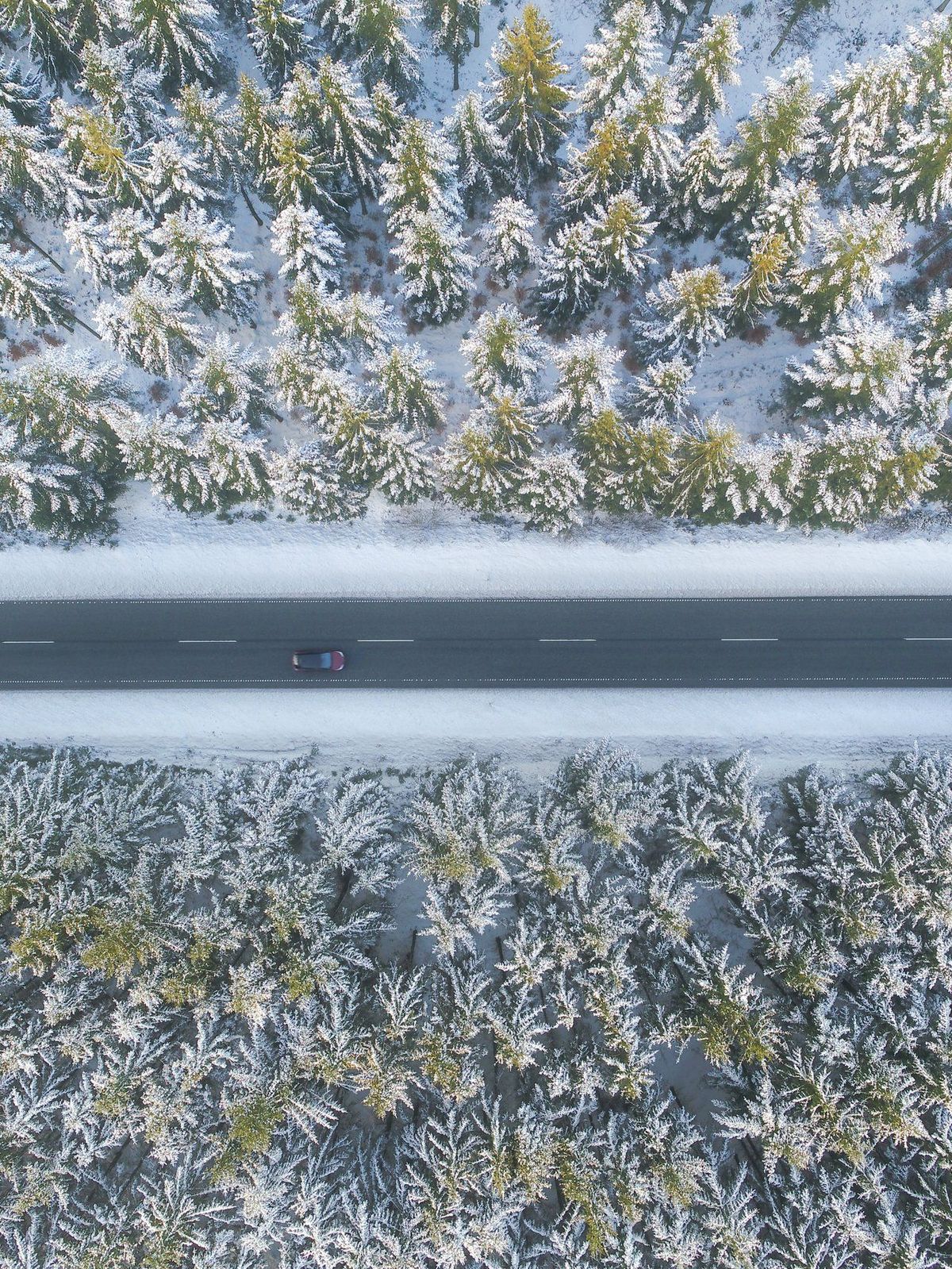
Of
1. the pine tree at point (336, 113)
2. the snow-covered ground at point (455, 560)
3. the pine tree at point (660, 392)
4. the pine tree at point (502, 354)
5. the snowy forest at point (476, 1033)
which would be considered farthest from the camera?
the snow-covered ground at point (455, 560)

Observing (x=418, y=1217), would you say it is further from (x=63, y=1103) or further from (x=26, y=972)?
(x=26, y=972)

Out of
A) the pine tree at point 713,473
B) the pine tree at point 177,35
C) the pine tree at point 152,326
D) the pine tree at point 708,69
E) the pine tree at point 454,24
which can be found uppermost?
the pine tree at point 454,24

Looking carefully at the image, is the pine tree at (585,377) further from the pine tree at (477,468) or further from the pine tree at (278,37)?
the pine tree at (278,37)

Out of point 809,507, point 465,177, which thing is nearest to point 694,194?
point 465,177

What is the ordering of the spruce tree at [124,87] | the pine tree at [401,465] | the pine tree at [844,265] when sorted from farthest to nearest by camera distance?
the pine tree at [401,465], the spruce tree at [124,87], the pine tree at [844,265]

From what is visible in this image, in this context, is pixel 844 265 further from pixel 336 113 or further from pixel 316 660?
pixel 316 660

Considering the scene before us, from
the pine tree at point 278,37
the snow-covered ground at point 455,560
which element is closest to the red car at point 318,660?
the snow-covered ground at point 455,560
